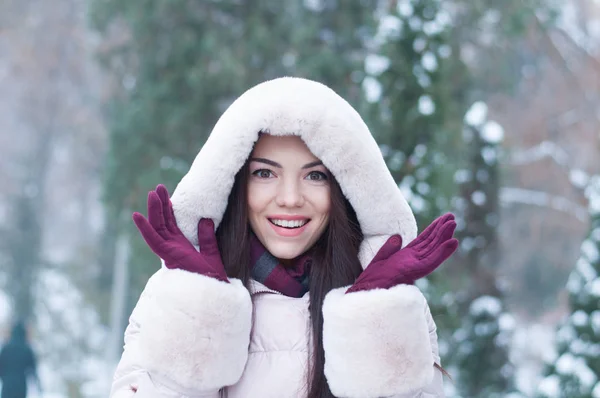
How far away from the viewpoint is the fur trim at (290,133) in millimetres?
2324

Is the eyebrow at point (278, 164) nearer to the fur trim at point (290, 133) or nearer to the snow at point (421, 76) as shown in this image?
the fur trim at point (290, 133)

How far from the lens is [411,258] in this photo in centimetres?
227

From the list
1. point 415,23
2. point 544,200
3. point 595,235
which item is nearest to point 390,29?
point 415,23

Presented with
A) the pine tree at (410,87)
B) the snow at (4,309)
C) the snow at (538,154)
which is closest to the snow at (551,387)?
the pine tree at (410,87)

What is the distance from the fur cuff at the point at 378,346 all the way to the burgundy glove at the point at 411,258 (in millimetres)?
37

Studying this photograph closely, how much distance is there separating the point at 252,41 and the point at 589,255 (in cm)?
571

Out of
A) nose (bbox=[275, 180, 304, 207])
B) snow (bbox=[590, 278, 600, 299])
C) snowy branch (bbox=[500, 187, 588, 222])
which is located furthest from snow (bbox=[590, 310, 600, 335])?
snowy branch (bbox=[500, 187, 588, 222])

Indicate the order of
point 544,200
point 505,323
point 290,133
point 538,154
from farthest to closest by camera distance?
point 544,200, point 538,154, point 505,323, point 290,133

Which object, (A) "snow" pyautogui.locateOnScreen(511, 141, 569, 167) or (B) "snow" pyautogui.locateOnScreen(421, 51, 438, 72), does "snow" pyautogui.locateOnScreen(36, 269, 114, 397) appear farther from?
(B) "snow" pyautogui.locateOnScreen(421, 51, 438, 72)

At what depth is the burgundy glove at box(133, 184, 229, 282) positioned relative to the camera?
7.31ft

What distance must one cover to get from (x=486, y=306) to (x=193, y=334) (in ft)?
24.2

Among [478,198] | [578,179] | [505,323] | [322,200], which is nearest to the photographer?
[322,200]

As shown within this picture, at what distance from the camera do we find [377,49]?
19.4 ft

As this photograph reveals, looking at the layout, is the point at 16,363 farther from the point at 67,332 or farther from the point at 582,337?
the point at 67,332
